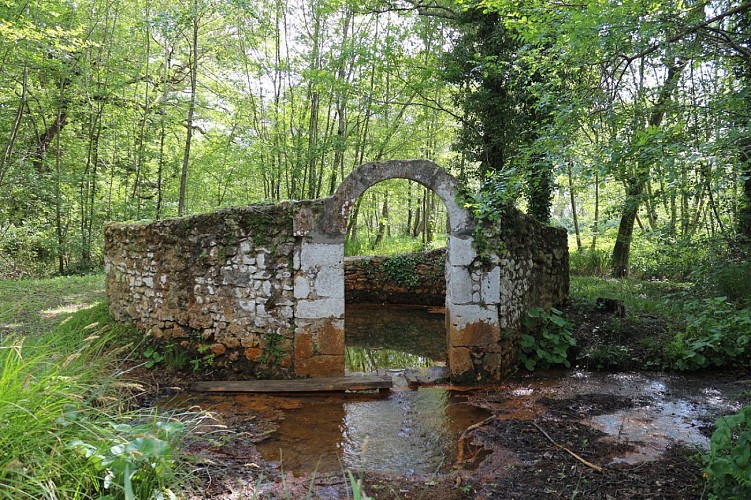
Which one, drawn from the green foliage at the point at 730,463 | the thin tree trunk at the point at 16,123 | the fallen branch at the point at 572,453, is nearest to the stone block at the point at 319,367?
the fallen branch at the point at 572,453

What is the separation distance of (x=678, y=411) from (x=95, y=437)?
4968 millimetres

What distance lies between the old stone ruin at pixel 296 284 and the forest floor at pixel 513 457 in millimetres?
544

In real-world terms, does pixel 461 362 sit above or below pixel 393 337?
above

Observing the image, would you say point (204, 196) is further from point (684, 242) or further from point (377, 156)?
point (684, 242)

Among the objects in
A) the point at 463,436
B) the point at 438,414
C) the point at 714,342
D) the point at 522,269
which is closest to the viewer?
the point at 463,436

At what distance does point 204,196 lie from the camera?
579 inches

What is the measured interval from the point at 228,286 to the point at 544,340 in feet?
13.9

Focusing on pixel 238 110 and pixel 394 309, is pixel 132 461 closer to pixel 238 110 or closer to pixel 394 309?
pixel 394 309

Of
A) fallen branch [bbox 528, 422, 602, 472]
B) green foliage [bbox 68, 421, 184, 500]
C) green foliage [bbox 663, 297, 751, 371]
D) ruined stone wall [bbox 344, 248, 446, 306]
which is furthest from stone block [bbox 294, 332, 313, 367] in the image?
ruined stone wall [bbox 344, 248, 446, 306]

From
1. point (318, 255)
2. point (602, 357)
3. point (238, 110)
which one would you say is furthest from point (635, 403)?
point (238, 110)

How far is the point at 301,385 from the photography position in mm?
5164

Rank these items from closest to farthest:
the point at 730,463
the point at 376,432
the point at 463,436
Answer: the point at 730,463
the point at 463,436
the point at 376,432

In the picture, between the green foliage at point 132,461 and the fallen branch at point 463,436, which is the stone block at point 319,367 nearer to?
the fallen branch at point 463,436

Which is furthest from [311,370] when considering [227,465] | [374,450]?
[227,465]
